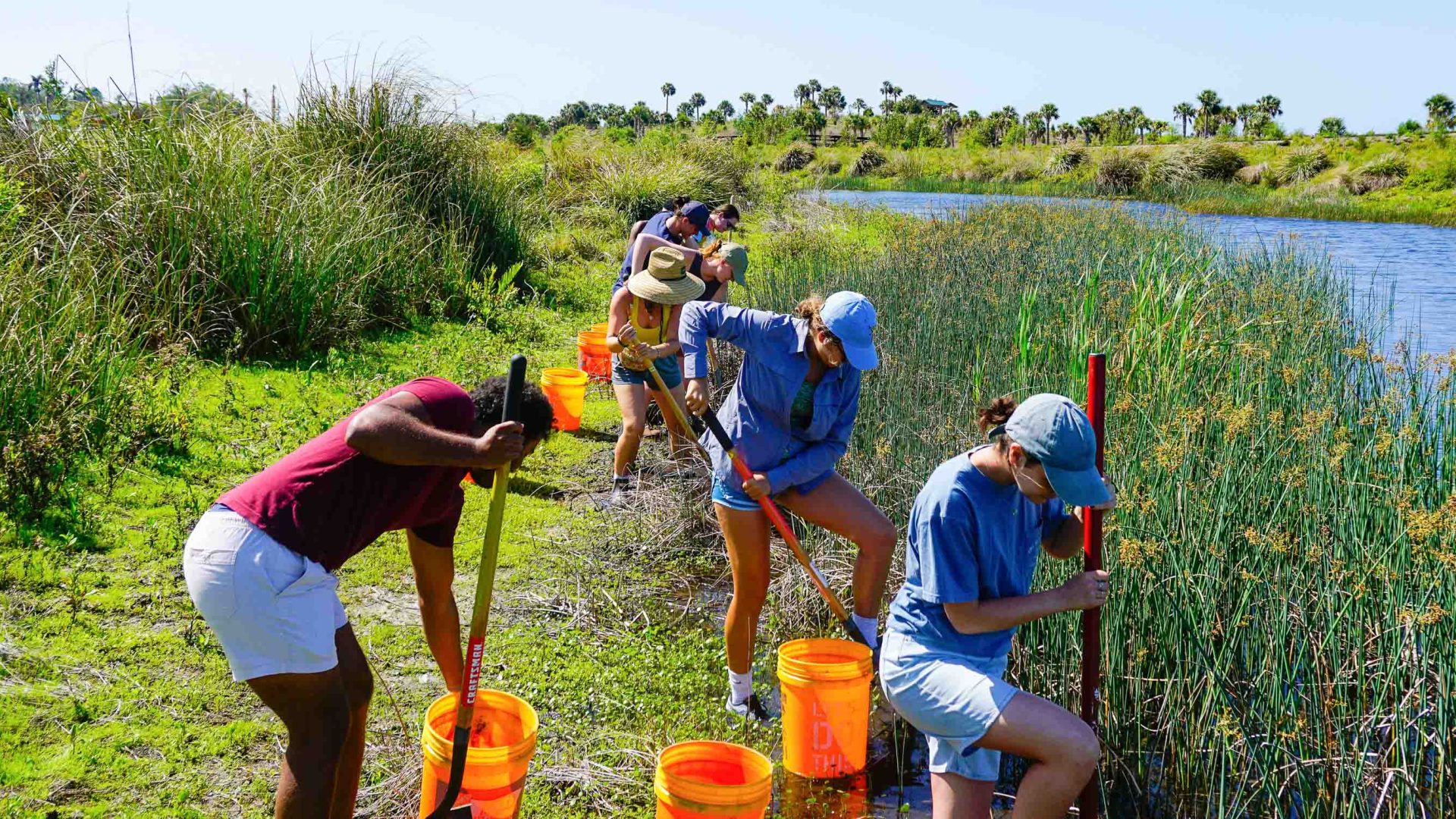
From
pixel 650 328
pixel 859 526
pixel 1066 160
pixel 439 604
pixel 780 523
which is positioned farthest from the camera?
pixel 1066 160

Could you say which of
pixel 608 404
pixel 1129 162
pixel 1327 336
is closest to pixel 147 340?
pixel 608 404

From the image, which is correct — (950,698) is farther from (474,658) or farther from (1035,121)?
(1035,121)

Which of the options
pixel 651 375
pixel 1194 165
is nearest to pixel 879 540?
pixel 651 375

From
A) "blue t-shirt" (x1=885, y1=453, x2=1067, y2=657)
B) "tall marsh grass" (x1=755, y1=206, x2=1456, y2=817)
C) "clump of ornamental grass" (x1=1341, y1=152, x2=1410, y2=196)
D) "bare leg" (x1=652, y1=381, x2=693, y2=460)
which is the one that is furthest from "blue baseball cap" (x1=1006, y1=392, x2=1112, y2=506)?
"clump of ornamental grass" (x1=1341, y1=152, x2=1410, y2=196)

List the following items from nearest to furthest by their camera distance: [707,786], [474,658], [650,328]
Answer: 1. [474,658]
2. [707,786]
3. [650,328]

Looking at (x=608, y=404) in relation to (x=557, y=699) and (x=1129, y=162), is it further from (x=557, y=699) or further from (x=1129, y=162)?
(x=1129, y=162)

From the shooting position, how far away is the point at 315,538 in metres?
2.39

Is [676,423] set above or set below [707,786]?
above

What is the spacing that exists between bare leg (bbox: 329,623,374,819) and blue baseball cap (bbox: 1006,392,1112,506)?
66.4 inches

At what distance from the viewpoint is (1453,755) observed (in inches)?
126

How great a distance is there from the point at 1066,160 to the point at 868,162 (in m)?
10.5

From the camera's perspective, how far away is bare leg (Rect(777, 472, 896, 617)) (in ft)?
12.3

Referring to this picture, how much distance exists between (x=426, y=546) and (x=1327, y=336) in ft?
22.9

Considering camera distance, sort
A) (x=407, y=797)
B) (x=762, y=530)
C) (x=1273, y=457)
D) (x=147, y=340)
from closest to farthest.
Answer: (x=407, y=797) → (x=762, y=530) → (x=1273, y=457) → (x=147, y=340)
